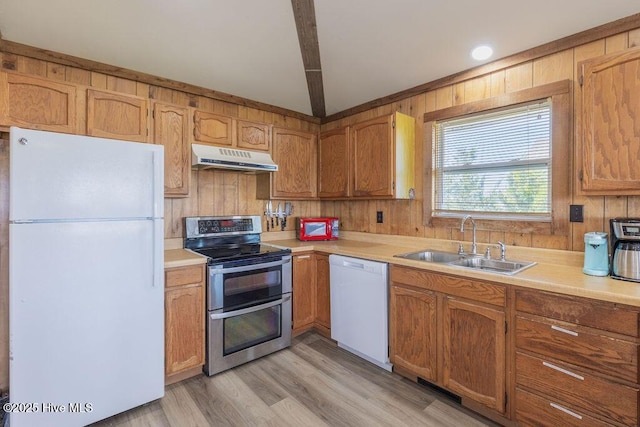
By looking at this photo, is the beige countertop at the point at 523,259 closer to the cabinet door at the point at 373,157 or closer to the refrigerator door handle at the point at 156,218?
the refrigerator door handle at the point at 156,218

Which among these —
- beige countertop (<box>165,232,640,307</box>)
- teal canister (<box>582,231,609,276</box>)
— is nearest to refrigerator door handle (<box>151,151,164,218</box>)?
beige countertop (<box>165,232,640,307</box>)

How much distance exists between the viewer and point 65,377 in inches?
67.4

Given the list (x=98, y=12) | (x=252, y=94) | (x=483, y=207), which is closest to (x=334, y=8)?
(x=252, y=94)

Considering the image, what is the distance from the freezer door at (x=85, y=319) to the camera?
1610mm

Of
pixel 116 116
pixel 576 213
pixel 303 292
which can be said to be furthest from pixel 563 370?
pixel 116 116

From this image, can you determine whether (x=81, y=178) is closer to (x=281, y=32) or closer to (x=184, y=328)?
(x=184, y=328)

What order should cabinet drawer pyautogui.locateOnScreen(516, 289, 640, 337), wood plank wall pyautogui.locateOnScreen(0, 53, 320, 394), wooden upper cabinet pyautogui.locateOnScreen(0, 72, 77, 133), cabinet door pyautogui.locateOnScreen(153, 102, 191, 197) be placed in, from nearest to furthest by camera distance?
1. cabinet drawer pyautogui.locateOnScreen(516, 289, 640, 337)
2. wooden upper cabinet pyautogui.locateOnScreen(0, 72, 77, 133)
3. wood plank wall pyautogui.locateOnScreen(0, 53, 320, 394)
4. cabinet door pyautogui.locateOnScreen(153, 102, 191, 197)

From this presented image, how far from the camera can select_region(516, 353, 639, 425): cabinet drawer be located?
1410 millimetres

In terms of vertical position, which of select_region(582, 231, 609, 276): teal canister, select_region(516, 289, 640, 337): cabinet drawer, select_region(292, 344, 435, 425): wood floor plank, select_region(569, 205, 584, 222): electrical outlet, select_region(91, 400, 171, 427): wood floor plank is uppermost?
select_region(569, 205, 584, 222): electrical outlet

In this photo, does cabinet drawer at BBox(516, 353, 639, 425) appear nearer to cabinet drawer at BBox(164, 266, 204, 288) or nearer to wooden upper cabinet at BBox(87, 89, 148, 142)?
cabinet drawer at BBox(164, 266, 204, 288)

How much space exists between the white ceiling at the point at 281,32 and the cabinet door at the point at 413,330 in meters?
1.88

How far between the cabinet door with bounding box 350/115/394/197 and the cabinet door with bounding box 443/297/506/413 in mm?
1218

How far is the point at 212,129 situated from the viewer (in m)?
2.75

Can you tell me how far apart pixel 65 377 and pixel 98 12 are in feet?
7.38
